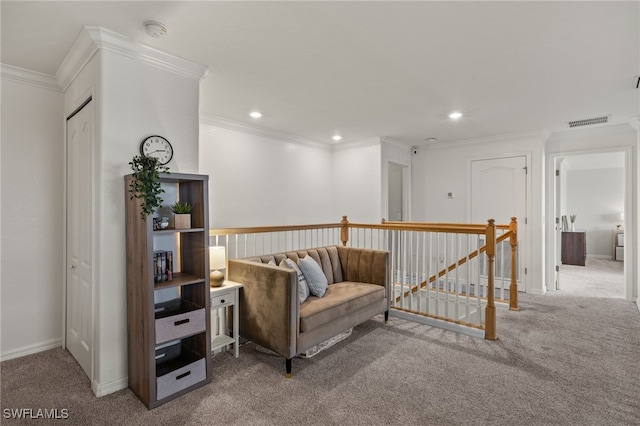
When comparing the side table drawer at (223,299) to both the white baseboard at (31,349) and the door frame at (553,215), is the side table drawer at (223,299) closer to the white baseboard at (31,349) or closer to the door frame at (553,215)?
the white baseboard at (31,349)

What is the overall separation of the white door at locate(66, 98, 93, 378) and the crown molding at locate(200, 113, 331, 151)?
1.61 metres

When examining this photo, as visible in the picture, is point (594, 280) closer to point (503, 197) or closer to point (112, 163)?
point (503, 197)

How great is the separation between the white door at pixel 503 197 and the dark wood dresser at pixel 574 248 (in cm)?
325

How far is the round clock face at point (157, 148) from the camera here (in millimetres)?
2406

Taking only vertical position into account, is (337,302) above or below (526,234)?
below

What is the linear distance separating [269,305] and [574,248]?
7.73m

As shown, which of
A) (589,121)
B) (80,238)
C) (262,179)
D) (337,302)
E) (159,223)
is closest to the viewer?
(159,223)

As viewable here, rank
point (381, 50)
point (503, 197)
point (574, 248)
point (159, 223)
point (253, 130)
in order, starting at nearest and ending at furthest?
1. point (159, 223)
2. point (381, 50)
3. point (253, 130)
4. point (503, 197)
5. point (574, 248)

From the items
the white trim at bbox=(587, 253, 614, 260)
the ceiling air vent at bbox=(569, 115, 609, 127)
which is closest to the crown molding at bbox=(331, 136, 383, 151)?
the ceiling air vent at bbox=(569, 115, 609, 127)

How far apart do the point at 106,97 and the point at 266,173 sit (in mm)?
2813

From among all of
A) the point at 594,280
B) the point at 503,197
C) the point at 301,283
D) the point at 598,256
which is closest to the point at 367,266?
the point at 301,283

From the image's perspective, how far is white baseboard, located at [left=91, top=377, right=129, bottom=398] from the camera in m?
2.22
